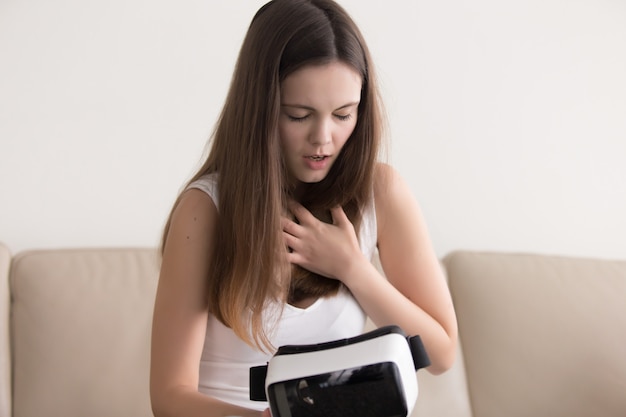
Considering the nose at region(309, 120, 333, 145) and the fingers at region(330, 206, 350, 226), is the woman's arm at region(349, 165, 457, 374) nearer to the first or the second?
the fingers at region(330, 206, 350, 226)

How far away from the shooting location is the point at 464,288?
1970 millimetres

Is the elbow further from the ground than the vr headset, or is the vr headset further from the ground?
the vr headset

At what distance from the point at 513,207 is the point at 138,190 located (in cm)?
96

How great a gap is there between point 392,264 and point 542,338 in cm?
67

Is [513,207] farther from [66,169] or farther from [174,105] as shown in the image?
[66,169]

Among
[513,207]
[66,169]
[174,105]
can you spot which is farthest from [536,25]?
[66,169]

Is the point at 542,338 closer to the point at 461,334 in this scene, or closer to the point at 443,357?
the point at 461,334

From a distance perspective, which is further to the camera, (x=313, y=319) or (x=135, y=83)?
(x=135, y=83)

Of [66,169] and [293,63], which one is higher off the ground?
[293,63]

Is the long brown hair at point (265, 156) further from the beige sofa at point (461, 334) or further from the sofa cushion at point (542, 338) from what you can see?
the sofa cushion at point (542, 338)

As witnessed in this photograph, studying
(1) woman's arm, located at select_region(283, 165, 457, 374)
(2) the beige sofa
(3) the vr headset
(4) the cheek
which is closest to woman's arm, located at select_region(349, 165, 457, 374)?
(1) woman's arm, located at select_region(283, 165, 457, 374)

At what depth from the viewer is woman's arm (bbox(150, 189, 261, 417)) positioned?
1.18m

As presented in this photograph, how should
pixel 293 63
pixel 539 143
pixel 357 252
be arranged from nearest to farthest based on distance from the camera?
pixel 293 63 < pixel 357 252 < pixel 539 143

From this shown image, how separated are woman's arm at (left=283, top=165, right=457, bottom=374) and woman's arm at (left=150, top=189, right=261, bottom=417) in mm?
127
